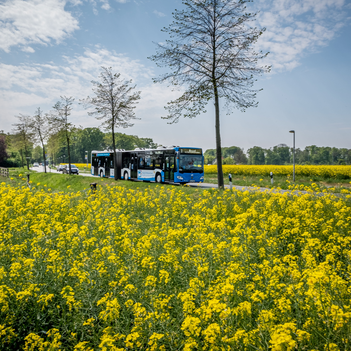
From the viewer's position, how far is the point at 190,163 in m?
20.0

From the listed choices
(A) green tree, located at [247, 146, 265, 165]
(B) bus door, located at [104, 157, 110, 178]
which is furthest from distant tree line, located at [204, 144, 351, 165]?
(B) bus door, located at [104, 157, 110, 178]

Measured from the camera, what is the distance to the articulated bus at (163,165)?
1973cm

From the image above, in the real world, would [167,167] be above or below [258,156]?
below

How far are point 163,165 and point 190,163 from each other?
2332mm

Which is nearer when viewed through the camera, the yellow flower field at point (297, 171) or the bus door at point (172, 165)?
the bus door at point (172, 165)

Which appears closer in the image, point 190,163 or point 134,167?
point 190,163

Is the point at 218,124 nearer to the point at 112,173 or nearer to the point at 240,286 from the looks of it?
the point at 240,286

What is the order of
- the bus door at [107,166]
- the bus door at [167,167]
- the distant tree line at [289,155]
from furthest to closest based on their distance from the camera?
1. the distant tree line at [289,155]
2. the bus door at [107,166]
3. the bus door at [167,167]

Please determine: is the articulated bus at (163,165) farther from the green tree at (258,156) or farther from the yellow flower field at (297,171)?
the green tree at (258,156)

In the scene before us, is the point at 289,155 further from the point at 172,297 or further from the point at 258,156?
the point at 172,297

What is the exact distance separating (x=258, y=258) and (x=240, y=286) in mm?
1600

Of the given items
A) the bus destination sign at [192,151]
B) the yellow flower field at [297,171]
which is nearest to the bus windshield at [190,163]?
the bus destination sign at [192,151]

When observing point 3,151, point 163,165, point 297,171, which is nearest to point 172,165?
point 163,165

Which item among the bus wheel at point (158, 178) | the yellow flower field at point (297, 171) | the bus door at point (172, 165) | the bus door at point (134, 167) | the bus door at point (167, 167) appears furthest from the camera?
the yellow flower field at point (297, 171)
